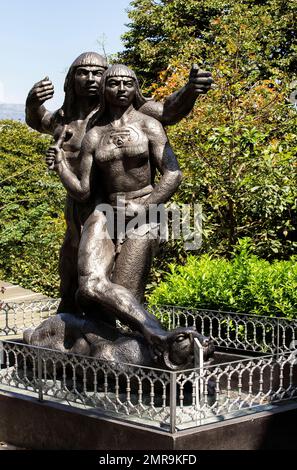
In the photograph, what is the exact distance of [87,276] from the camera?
6.10 meters

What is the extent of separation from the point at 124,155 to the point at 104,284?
39.6 inches

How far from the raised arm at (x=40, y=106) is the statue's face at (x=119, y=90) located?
0.79 metres

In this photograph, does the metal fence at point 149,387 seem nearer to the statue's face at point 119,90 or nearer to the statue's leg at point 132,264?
the statue's leg at point 132,264

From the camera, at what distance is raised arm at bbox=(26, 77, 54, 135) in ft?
22.5

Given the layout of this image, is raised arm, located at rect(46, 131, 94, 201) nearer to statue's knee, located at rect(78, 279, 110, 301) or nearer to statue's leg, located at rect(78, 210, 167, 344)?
statue's leg, located at rect(78, 210, 167, 344)

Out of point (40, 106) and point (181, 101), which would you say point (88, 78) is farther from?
point (181, 101)

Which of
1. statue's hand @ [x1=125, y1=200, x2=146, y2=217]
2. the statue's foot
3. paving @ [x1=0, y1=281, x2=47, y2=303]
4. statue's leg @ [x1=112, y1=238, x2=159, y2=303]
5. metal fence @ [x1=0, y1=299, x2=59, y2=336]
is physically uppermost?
statue's hand @ [x1=125, y1=200, x2=146, y2=217]

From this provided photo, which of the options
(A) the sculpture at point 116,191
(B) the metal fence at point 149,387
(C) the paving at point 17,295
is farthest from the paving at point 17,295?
(A) the sculpture at point 116,191

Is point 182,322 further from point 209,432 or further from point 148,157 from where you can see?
point 209,432

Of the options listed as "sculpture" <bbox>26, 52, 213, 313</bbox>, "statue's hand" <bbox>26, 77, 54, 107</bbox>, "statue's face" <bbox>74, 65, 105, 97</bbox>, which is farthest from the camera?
"statue's hand" <bbox>26, 77, 54, 107</bbox>

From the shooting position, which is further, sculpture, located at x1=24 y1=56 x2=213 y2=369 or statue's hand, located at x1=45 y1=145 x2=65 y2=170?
statue's hand, located at x1=45 y1=145 x2=65 y2=170

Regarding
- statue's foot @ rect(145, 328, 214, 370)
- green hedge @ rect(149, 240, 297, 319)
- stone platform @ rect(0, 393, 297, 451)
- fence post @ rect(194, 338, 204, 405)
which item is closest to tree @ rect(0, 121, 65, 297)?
green hedge @ rect(149, 240, 297, 319)

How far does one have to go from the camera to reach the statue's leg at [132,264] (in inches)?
246

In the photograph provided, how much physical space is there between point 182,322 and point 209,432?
3667 millimetres
